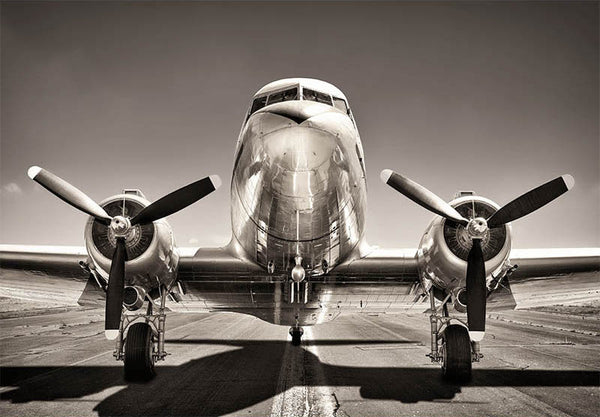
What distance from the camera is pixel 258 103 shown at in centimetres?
805

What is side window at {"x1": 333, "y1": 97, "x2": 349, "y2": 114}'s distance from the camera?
801cm

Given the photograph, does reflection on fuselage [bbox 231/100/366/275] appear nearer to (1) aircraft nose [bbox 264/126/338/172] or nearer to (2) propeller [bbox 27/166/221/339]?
(1) aircraft nose [bbox 264/126/338/172]

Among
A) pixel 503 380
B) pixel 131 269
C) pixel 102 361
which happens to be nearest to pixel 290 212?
pixel 131 269

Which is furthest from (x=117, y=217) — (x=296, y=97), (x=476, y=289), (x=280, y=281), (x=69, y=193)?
(x=476, y=289)

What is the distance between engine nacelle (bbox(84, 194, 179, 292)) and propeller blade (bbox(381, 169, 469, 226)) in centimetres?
500

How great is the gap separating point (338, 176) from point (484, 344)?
12433 millimetres

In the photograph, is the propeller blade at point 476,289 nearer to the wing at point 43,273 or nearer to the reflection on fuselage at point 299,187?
the reflection on fuselage at point 299,187

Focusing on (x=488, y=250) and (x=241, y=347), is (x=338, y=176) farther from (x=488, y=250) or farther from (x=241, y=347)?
(x=241, y=347)

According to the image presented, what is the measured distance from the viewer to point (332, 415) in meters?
6.10

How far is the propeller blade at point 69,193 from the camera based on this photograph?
8477 mm

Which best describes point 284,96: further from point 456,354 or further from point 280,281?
point 456,354

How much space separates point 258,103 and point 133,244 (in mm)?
4030

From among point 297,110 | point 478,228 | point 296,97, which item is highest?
point 296,97

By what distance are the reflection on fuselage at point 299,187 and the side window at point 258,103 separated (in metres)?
0.69
